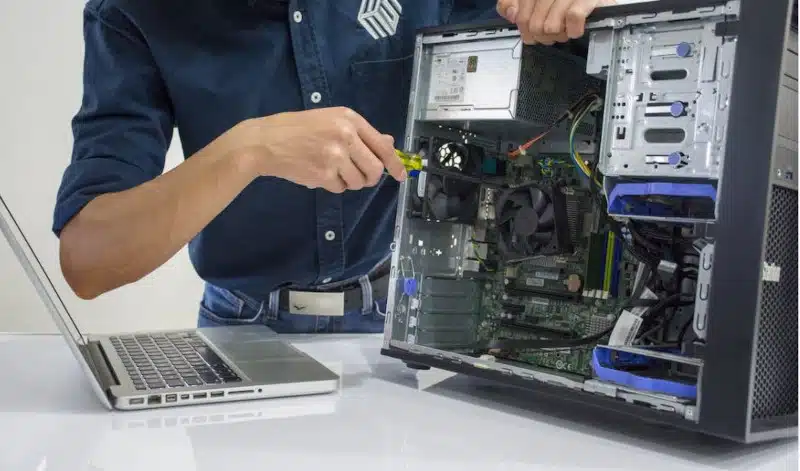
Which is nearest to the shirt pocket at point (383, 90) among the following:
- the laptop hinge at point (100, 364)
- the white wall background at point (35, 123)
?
the laptop hinge at point (100, 364)

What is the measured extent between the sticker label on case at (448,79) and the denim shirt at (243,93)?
25cm

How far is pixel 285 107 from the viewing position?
1425mm

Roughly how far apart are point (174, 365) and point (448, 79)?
0.58 meters

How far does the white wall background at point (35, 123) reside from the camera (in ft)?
9.34

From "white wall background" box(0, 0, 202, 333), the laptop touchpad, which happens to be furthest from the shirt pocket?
"white wall background" box(0, 0, 202, 333)

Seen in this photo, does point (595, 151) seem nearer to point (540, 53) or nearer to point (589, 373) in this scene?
point (540, 53)

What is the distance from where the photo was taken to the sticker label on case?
1.14 metres

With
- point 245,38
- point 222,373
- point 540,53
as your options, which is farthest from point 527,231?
point 245,38

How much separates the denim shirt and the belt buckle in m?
0.03

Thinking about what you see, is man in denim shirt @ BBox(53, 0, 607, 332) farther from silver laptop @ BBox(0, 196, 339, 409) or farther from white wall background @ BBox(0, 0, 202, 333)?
white wall background @ BBox(0, 0, 202, 333)

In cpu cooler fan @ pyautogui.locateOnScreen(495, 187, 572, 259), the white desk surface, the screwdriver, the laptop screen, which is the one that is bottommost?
the white desk surface

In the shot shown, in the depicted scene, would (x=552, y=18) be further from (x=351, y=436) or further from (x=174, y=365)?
(x=174, y=365)

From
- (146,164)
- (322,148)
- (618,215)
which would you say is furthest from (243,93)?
(618,215)

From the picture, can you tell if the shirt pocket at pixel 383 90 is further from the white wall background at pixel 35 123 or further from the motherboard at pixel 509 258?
the white wall background at pixel 35 123
